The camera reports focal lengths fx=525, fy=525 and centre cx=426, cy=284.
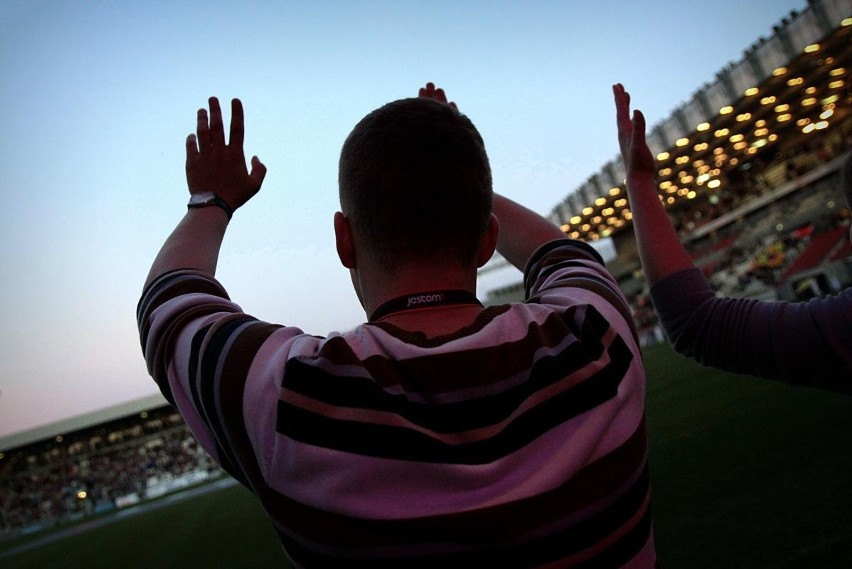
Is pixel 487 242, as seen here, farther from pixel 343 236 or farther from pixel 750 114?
pixel 750 114

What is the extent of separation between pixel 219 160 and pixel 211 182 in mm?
78

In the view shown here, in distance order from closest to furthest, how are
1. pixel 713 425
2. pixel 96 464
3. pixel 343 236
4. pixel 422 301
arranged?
pixel 422 301, pixel 343 236, pixel 713 425, pixel 96 464

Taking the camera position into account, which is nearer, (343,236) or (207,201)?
(343,236)

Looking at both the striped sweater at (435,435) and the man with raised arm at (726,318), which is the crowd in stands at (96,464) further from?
the striped sweater at (435,435)

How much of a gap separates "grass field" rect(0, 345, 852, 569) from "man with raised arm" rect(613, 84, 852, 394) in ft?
7.29

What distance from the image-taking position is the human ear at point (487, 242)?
114cm

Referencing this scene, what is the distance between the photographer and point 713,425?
6309 mm

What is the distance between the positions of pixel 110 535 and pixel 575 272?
15.8 m

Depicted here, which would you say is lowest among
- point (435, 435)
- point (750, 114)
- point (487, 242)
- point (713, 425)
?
point (713, 425)

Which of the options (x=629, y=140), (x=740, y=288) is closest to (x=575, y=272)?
(x=629, y=140)

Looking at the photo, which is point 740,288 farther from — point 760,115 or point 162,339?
point 162,339

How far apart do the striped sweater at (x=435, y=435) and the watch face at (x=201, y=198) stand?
540mm

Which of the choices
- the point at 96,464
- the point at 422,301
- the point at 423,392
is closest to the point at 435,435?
the point at 423,392

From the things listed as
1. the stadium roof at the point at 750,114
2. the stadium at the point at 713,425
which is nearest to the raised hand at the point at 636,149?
the stadium at the point at 713,425
